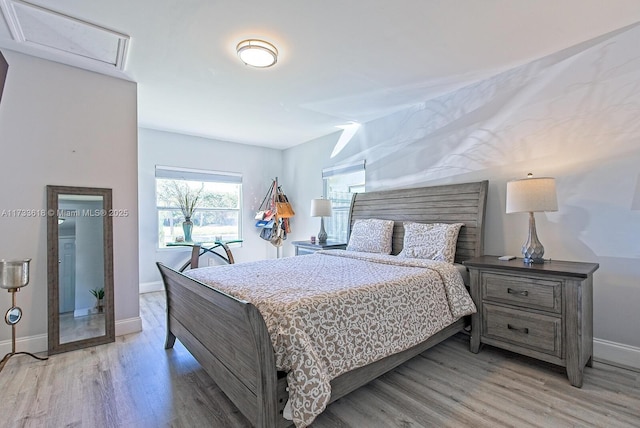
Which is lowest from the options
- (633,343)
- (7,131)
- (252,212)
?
(633,343)

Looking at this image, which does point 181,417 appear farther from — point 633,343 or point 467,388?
point 633,343

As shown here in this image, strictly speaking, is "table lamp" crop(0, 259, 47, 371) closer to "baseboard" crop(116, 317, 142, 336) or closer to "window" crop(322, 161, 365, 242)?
"baseboard" crop(116, 317, 142, 336)

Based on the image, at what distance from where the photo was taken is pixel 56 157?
2.65 meters

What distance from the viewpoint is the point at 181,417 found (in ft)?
5.57

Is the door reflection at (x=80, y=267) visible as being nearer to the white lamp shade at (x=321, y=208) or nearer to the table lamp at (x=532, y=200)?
the white lamp shade at (x=321, y=208)

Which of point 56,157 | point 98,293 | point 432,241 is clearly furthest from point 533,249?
point 56,157

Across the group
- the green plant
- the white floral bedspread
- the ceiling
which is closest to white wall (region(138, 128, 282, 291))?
the ceiling

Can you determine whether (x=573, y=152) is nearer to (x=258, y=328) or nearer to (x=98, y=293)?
(x=258, y=328)

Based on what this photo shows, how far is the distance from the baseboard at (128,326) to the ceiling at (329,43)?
7.86ft

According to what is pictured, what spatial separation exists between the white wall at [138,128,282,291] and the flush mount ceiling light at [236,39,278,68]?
280 cm

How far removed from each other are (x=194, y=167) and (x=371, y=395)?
4320 millimetres

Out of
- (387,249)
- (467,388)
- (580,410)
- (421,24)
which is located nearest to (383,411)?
(467,388)

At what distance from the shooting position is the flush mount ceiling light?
2.30 m

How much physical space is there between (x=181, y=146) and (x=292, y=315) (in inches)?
168
